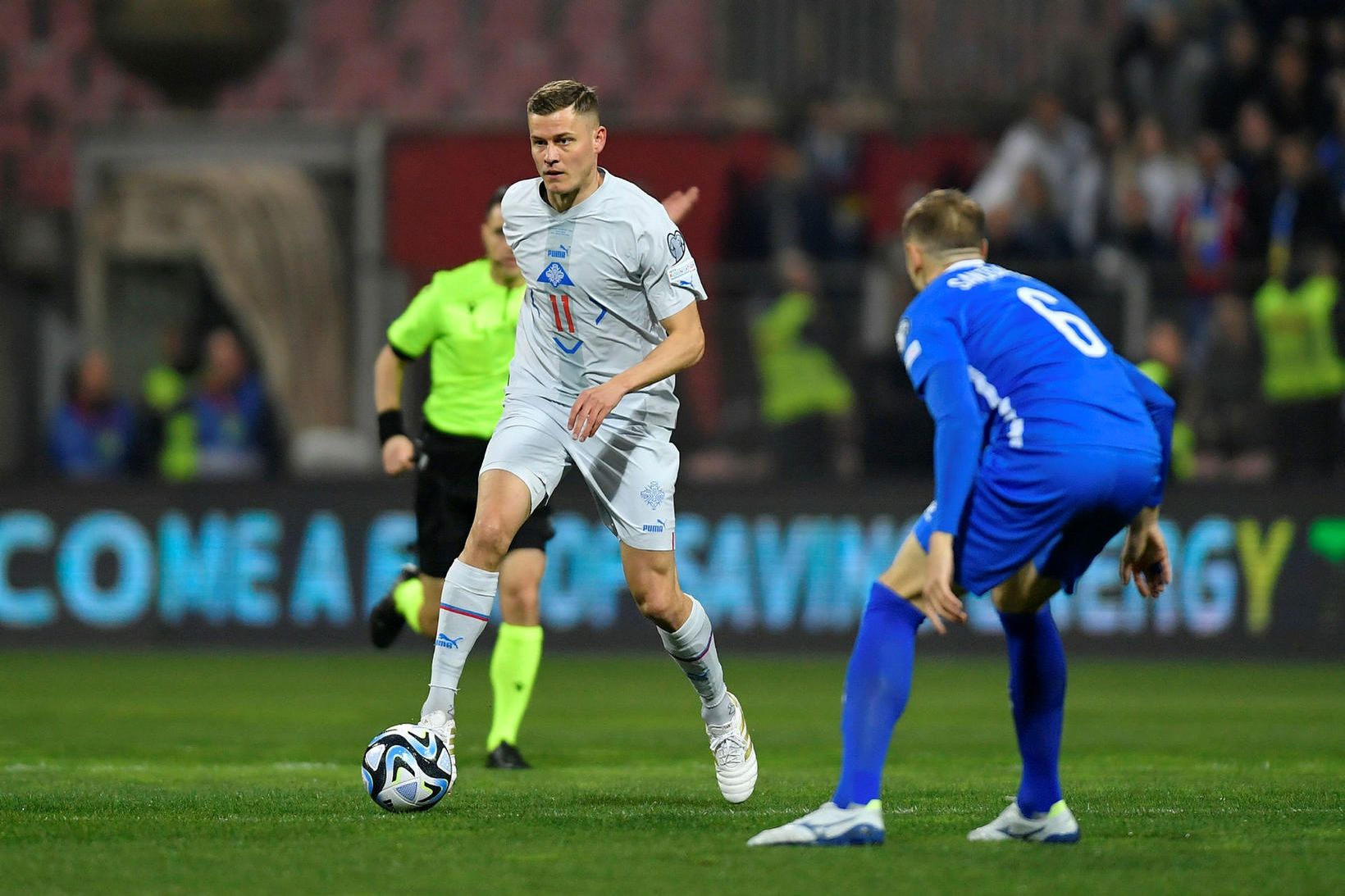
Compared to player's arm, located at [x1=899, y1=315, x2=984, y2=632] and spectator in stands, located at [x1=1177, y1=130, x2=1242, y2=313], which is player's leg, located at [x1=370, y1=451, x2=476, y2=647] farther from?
spectator in stands, located at [x1=1177, y1=130, x2=1242, y2=313]

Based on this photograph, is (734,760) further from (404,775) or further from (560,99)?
(560,99)

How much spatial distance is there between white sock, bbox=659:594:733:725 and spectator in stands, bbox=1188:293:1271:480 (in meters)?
8.26

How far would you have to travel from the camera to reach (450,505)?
8.97 m

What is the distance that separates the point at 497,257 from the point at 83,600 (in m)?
7.94

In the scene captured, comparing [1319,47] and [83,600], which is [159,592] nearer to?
[83,600]

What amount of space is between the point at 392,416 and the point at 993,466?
3.76m

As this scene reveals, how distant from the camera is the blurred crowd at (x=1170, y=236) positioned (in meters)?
14.8

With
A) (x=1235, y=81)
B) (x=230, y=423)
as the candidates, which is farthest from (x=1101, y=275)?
(x=230, y=423)

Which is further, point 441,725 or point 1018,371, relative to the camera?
point 441,725

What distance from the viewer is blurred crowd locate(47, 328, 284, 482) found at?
54.4 ft

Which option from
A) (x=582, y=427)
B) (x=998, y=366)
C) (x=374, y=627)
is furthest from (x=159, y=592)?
(x=998, y=366)

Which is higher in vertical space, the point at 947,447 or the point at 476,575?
the point at 947,447

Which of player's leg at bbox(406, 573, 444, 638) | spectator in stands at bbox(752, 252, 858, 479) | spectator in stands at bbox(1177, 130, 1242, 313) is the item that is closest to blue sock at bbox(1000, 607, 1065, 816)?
player's leg at bbox(406, 573, 444, 638)

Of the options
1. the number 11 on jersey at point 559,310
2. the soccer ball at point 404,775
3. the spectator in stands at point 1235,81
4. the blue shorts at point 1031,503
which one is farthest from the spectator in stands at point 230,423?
the blue shorts at point 1031,503
